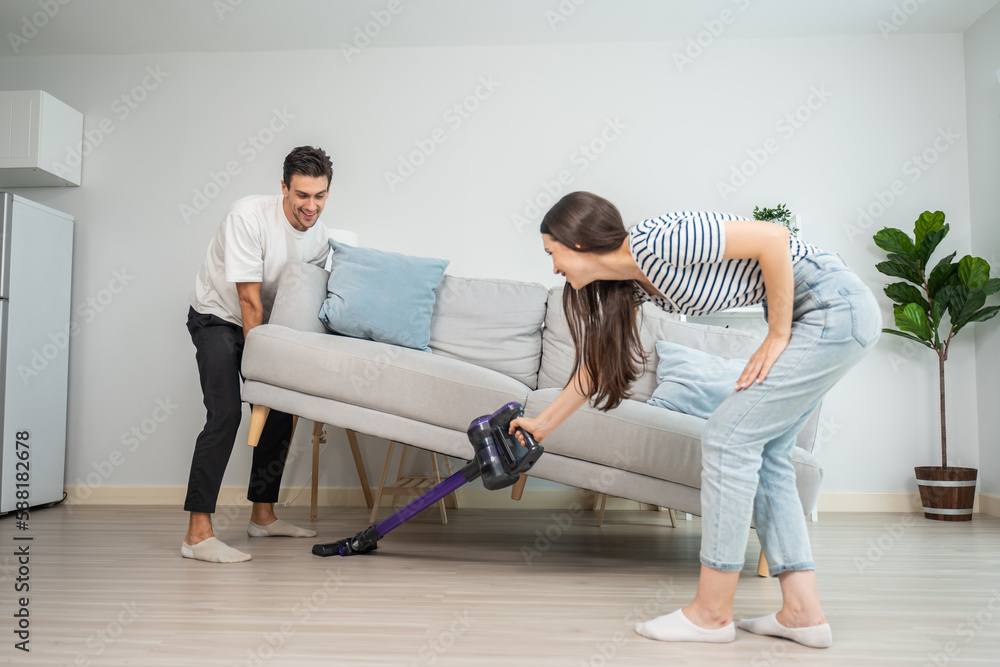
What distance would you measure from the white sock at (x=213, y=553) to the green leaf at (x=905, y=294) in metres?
3.04

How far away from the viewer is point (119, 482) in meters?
3.54

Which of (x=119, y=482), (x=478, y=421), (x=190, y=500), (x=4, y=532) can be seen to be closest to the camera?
(x=478, y=421)

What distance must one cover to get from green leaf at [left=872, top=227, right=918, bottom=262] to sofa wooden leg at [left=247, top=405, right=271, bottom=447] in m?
2.88

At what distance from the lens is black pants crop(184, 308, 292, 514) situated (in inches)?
86.0

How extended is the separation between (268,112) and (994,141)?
3.62 meters

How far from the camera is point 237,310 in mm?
2412

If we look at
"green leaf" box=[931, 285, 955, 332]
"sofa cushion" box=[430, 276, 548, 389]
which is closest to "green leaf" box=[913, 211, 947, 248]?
"green leaf" box=[931, 285, 955, 332]

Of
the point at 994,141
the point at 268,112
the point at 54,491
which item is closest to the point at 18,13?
the point at 268,112

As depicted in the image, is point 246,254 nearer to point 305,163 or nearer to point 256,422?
point 305,163

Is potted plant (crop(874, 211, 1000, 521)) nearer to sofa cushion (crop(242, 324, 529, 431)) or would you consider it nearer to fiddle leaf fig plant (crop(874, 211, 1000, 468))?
fiddle leaf fig plant (crop(874, 211, 1000, 468))

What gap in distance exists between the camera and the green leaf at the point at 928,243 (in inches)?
128

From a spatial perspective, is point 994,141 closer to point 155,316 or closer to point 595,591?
point 595,591

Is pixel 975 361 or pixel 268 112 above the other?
pixel 268 112

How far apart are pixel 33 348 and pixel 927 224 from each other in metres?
4.31
